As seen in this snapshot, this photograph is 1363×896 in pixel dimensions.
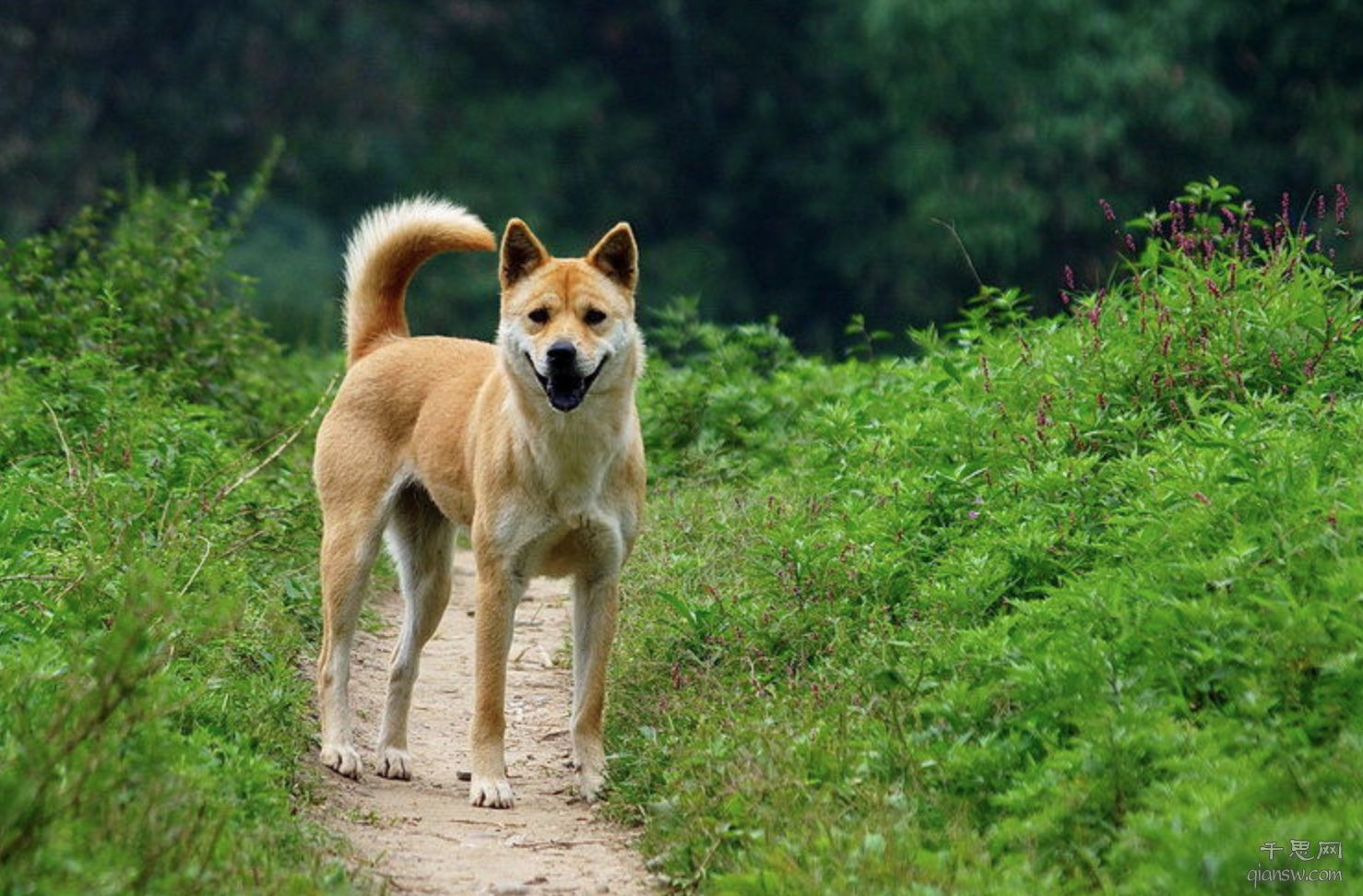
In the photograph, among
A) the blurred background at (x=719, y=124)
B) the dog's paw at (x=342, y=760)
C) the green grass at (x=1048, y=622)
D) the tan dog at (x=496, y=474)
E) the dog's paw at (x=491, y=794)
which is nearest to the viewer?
the green grass at (x=1048, y=622)

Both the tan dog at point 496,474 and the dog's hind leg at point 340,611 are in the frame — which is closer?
the tan dog at point 496,474

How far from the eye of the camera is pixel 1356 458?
18.8 feet

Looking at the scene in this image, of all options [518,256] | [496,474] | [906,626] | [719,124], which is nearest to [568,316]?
[518,256]

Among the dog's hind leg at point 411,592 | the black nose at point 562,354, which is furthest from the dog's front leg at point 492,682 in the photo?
the black nose at point 562,354

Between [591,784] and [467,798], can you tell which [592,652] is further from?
[467,798]

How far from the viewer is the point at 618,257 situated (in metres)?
6.68

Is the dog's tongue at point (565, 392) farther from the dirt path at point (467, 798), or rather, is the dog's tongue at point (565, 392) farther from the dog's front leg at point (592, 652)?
the dirt path at point (467, 798)

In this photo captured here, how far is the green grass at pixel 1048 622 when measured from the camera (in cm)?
462

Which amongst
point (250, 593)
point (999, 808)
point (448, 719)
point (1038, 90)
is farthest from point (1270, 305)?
point (1038, 90)

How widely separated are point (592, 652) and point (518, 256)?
1417mm

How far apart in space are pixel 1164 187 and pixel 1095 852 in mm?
17557

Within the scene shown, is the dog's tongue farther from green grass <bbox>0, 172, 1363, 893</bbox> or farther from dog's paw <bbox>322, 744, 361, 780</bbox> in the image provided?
dog's paw <bbox>322, 744, 361, 780</bbox>

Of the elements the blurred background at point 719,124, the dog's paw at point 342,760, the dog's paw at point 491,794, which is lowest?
the dog's paw at point 491,794

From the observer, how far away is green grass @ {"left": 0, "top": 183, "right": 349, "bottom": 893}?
4328 mm
